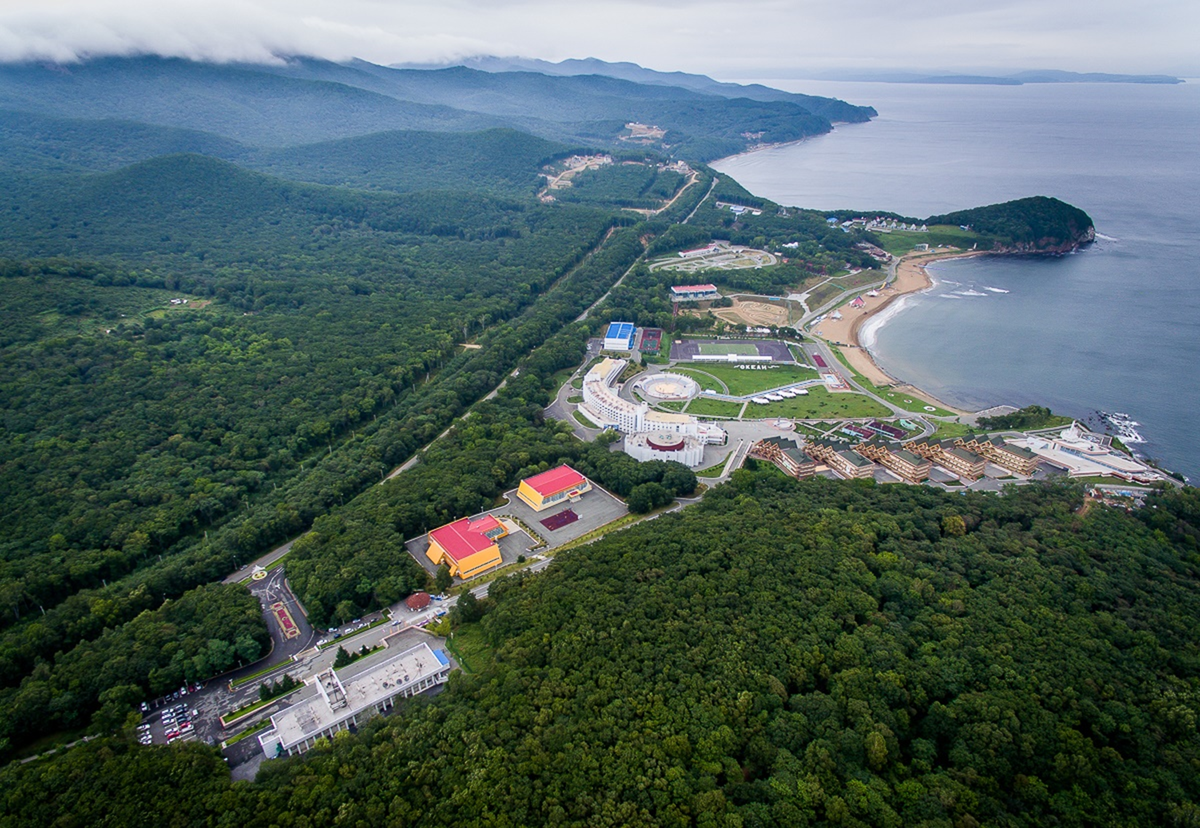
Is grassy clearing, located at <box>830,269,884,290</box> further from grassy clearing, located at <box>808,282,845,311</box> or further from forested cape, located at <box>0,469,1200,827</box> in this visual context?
forested cape, located at <box>0,469,1200,827</box>

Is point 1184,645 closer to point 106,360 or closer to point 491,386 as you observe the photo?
point 491,386

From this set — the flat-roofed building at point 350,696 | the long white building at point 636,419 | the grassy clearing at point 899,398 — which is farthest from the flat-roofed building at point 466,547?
the grassy clearing at point 899,398

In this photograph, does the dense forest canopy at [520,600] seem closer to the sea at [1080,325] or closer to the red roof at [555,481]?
the red roof at [555,481]

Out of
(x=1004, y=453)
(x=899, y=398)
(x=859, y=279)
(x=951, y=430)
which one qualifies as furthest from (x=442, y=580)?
(x=859, y=279)

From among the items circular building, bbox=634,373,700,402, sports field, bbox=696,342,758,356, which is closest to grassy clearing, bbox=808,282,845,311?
sports field, bbox=696,342,758,356

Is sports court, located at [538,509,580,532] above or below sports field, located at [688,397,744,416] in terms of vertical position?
below

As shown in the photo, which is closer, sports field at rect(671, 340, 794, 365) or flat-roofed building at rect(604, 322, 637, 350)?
sports field at rect(671, 340, 794, 365)

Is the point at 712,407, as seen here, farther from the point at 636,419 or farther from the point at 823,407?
the point at 823,407
